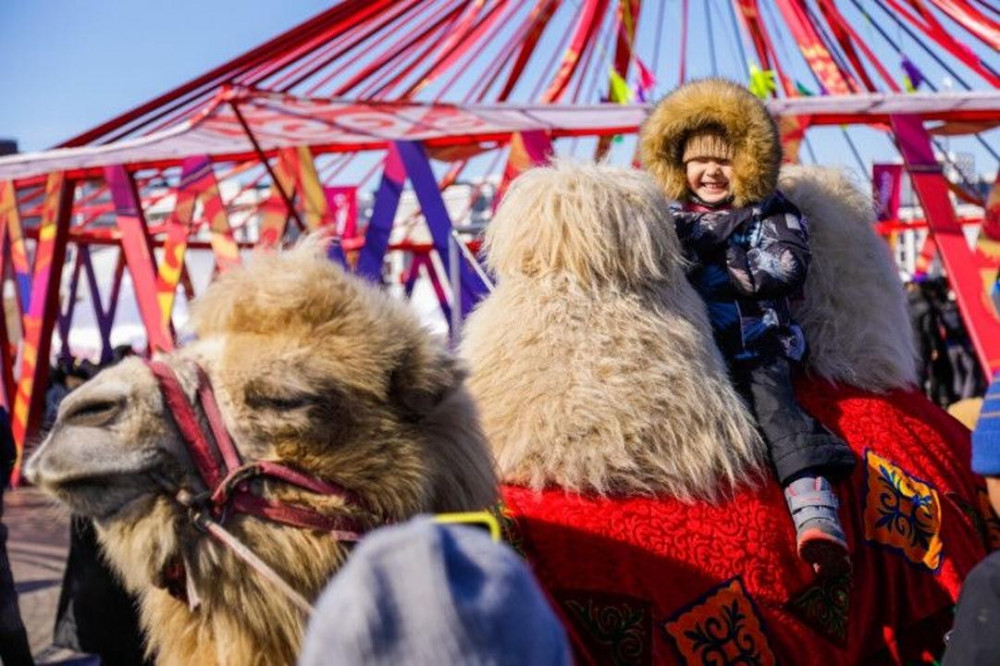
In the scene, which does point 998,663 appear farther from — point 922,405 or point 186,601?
point 922,405

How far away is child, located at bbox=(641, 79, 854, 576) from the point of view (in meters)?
1.85

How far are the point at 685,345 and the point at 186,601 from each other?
0.96 m

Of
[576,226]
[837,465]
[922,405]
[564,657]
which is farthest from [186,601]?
[922,405]

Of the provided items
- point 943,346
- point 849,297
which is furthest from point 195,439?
point 943,346

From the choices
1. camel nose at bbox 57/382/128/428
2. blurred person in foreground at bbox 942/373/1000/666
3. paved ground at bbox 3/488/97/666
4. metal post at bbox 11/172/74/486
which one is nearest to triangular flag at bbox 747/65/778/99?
metal post at bbox 11/172/74/486

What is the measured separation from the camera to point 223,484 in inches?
51.9

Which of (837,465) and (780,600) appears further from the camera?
(837,465)

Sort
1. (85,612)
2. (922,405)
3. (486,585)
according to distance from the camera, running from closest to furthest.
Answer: (486,585), (922,405), (85,612)

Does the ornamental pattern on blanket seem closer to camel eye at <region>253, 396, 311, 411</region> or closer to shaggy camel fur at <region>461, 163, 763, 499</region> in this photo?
shaggy camel fur at <region>461, 163, 763, 499</region>

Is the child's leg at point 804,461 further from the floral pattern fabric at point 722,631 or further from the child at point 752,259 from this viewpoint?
the floral pattern fabric at point 722,631

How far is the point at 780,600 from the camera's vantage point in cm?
175

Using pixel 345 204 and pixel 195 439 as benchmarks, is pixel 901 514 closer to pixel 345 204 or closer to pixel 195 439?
pixel 195 439

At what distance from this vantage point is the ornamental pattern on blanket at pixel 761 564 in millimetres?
1640

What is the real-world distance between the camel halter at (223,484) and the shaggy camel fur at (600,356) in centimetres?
51
